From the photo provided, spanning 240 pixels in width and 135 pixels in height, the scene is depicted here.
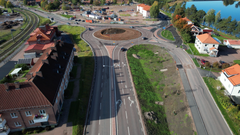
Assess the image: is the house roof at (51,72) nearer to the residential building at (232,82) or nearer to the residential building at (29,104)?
the residential building at (29,104)

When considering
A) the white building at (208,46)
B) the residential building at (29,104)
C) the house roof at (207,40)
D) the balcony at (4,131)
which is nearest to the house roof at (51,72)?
the residential building at (29,104)

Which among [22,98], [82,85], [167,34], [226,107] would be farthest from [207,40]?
[22,98]

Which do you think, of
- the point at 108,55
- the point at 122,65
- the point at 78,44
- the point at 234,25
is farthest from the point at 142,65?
the point at 234,25

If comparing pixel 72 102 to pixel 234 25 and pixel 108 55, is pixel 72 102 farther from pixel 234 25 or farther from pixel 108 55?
pixel 234 25

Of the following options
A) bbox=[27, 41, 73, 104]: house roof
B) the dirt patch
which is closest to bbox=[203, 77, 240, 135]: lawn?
bbox=[27, 41, 73, 104]: house roof

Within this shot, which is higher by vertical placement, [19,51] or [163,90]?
[19,51]

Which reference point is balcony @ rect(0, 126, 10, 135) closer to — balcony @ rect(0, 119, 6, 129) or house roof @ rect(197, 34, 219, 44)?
balcony @ rect(0, 119, 6, 129)
